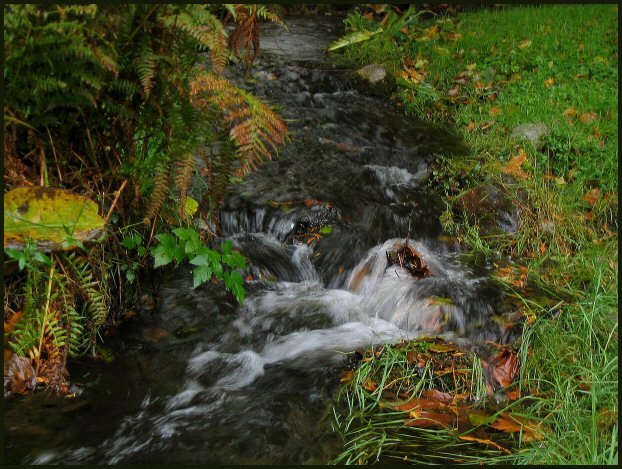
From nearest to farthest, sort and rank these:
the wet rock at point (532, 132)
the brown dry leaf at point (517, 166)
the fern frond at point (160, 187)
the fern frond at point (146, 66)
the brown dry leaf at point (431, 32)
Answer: the fern frond at point (146, 66)
the fern frond at point (160, 187)
the brown dry leaf at point (517, 166)
the wet rock at point (532, 132)
the brown dry leaf at point (431, 32)

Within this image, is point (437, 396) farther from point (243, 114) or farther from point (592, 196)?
point (592, 196)

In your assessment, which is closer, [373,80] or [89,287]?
[89,287]

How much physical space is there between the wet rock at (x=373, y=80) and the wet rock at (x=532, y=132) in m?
2.32

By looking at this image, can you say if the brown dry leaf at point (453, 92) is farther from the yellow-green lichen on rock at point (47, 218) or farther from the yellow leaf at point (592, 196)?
the yellow-green lichen on rock at point (47, 218)

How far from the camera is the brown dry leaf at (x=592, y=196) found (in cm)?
481

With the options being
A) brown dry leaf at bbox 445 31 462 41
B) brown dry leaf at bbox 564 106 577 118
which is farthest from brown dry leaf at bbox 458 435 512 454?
brown dry leaf at bbox 445 31 462 41

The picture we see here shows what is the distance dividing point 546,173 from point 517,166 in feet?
0.88

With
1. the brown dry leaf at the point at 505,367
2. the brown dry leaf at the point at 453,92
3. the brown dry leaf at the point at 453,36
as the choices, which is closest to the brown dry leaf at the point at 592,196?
the brown dry leaf at the point at 505,367

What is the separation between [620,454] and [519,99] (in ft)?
16.9

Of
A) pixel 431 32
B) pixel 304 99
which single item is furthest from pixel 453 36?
pixel 304 99

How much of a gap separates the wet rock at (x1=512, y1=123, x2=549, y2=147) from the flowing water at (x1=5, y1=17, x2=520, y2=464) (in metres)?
0.65

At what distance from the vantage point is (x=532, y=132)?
5770 millimetres

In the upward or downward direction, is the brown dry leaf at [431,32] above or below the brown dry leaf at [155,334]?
above

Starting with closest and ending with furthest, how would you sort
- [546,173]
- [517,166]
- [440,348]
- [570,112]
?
1. [440,348]
2. [546,173]
3. [517,166]
4. [570,112]
